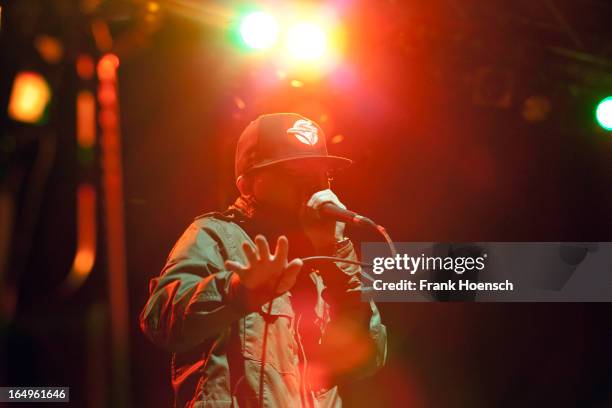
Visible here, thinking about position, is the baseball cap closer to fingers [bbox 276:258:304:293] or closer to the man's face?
the man's face

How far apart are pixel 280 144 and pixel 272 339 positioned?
653 mm

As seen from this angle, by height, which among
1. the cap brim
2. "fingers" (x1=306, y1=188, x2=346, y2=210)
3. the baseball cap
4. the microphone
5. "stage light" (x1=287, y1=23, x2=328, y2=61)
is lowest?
the microphone

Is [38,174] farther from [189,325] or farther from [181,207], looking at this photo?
[181,207]

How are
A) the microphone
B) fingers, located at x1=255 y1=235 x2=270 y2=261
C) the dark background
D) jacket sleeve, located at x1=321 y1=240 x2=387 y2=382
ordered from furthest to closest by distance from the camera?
the dark background → jacket sleeve, located at x1=321 y1=240 x2=387 y2=382 → the microphone → fingers, located at x1=255 y1=235 x2=270 y2=261

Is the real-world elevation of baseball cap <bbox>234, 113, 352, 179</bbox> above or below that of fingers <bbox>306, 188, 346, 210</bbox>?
above

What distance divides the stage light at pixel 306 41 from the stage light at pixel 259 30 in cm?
9

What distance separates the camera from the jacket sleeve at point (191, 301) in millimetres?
1658

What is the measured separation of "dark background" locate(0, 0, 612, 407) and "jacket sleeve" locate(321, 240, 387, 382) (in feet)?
2.98

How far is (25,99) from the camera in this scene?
1.35 meters

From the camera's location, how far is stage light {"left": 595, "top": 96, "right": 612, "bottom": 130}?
148 inches

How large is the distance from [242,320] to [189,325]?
268 mm

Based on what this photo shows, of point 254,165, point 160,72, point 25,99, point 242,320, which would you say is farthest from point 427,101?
point 25,99

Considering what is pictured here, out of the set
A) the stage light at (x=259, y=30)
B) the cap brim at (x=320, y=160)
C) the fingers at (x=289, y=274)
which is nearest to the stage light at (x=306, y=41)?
the stage light at (x=259, y=30)

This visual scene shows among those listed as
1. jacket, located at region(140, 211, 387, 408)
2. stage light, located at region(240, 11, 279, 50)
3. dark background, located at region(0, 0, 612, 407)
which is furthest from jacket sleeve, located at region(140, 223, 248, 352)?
stage light, located at region(240, 11, 279, 50)
